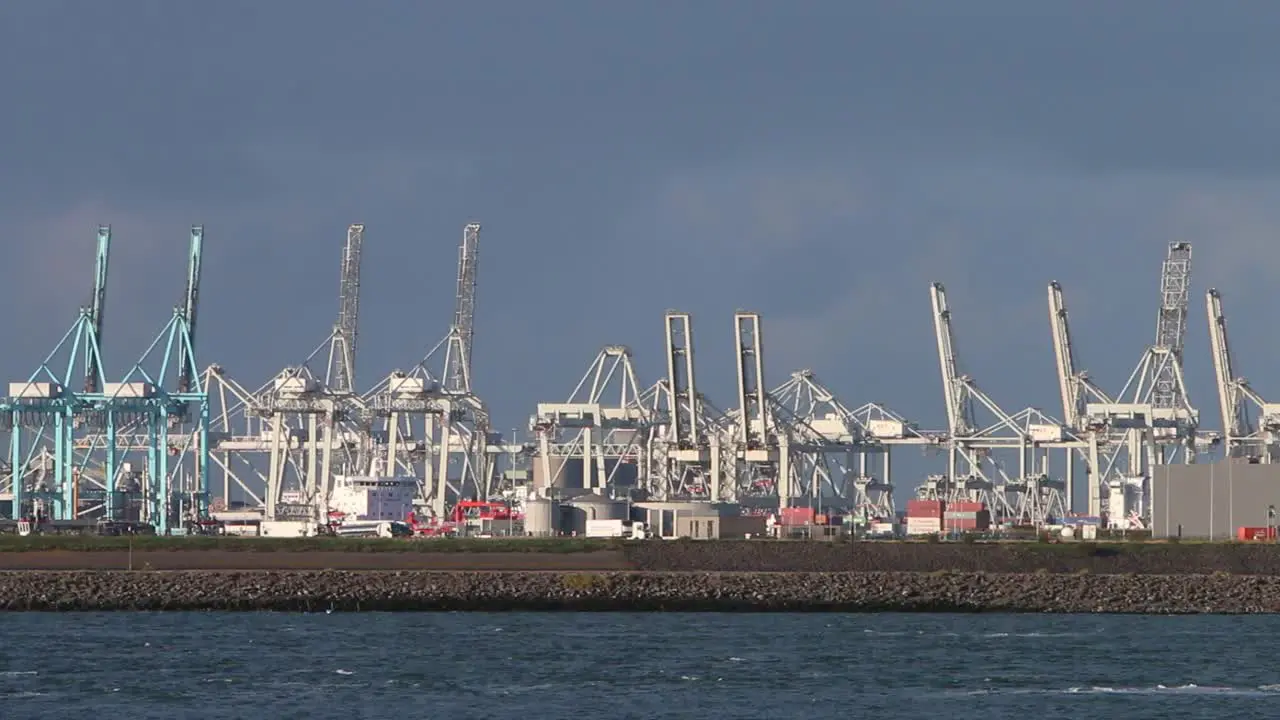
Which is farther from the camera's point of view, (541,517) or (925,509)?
(925,509)

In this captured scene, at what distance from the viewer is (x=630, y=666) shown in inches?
2263

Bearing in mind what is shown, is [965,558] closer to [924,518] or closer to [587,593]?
[587,593]

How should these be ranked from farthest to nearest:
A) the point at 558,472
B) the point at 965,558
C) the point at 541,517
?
the point at 558,472
the point at 541,517
the point at 965,558

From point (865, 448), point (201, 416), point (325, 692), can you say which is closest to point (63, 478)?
point (201, 416)

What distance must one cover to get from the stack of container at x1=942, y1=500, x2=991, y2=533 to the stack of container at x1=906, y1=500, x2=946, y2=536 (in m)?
0.53

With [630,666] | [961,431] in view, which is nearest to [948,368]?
[961,431]

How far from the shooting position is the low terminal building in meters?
113

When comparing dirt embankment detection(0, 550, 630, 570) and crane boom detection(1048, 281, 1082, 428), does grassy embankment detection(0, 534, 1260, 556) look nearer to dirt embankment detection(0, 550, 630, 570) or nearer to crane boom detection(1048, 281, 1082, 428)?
dirt embankment detection(0, 550, 630, 570)

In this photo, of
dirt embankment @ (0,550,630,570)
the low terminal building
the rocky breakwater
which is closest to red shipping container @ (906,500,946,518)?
the low terminal building

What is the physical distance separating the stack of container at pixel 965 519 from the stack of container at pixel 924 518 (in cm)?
53

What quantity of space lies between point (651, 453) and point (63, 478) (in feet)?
139

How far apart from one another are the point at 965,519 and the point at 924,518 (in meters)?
5.05

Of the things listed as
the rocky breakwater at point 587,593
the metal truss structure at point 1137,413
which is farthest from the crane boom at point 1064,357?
the rocky breakwater at point 587,593

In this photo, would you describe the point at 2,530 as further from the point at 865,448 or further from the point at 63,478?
the point at 865,448
